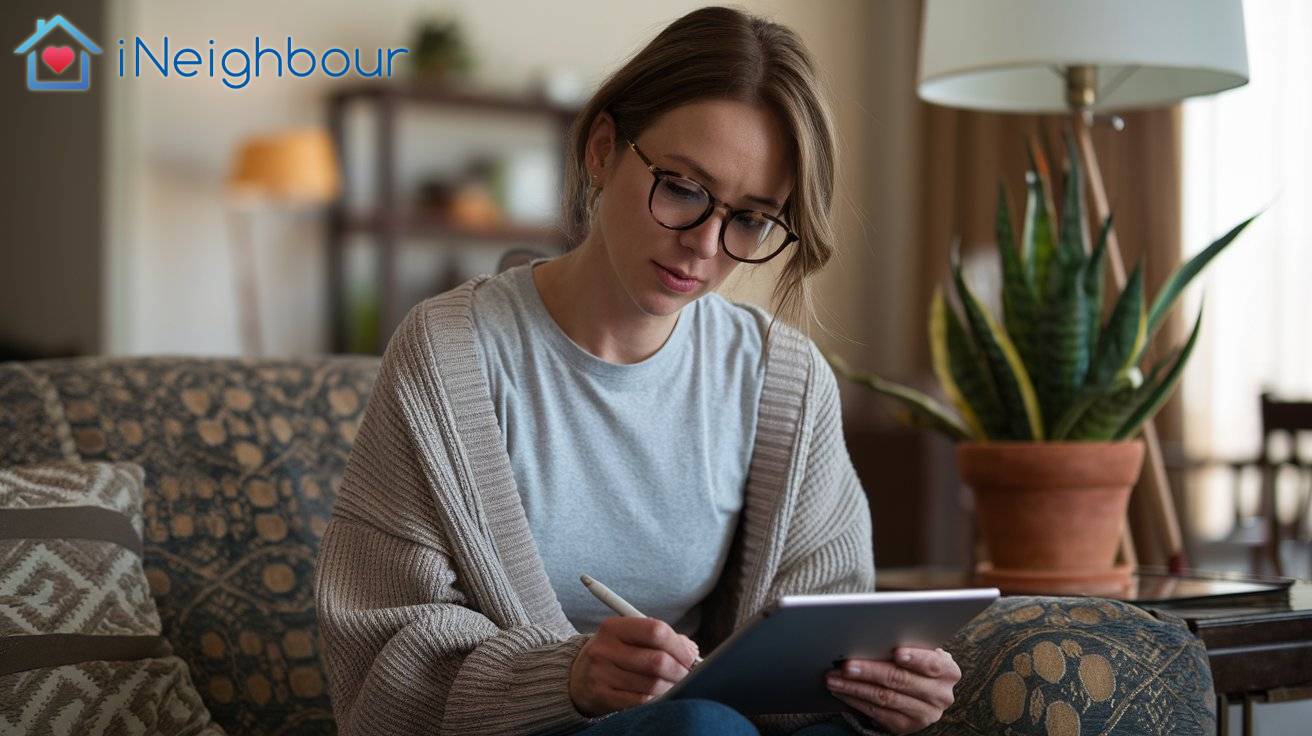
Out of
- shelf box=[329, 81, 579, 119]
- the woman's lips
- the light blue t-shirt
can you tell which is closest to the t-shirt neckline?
the light blue t-shirt

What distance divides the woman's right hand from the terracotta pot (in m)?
0.75

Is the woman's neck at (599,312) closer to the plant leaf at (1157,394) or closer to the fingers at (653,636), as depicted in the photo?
the fingers at (653,636)

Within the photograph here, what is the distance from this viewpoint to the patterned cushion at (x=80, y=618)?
1.46 m

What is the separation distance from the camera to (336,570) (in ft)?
4.60

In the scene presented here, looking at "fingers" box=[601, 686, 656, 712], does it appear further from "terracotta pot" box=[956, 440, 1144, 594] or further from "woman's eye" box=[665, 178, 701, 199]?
"terracotta pot" box=[956, 440, 1144, 594]

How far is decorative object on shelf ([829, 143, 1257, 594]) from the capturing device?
71.6 inches

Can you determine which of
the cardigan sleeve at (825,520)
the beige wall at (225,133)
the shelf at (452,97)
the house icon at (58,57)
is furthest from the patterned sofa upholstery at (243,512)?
the shelf at (452,97)

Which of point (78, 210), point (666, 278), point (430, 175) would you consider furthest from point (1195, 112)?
point (666, 278)

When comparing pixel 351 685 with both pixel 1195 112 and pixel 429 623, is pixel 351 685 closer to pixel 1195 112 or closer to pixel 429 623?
pixel 429 623

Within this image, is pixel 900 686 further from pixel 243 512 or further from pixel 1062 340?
pixel 243 512

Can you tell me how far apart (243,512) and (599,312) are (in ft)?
1.94

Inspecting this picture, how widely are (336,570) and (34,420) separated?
1.79 feet

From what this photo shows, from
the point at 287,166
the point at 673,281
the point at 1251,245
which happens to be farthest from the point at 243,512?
the point at 1251,245

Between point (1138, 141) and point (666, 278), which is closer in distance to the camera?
point (666, 278)
